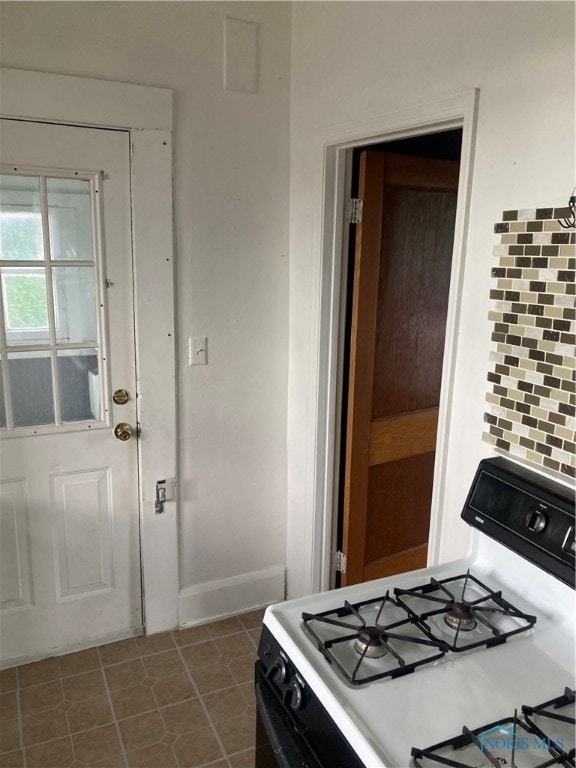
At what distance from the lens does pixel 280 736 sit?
1215 mm

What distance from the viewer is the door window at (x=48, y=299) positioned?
6.75ft

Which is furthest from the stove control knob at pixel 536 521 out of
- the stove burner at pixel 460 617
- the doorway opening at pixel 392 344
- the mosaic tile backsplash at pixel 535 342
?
the doorway opening at pixel 392 344

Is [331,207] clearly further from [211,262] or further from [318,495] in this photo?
[318,495]

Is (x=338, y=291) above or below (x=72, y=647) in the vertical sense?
above

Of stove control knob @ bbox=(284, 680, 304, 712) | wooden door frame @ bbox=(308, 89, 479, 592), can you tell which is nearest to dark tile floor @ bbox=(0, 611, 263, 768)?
wooden door frame @ bbox=(308, 89, 479, 592)

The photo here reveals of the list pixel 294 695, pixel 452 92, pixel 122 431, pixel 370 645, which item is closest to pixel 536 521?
pixel 370 645

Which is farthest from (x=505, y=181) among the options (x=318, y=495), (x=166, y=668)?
(x=166, y=668)

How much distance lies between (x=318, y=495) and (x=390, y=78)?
1.53 meters

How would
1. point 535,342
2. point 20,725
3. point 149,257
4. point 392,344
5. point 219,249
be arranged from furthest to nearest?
point 392,344
point 219,249
point 149,257
point 20,725
point 535,342

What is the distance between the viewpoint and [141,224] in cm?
219

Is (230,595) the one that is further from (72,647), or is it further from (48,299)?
(48,299)

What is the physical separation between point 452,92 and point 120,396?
150 cm

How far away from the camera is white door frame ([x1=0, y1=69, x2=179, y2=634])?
199 centimetres

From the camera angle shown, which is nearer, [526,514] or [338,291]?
[526,514]
